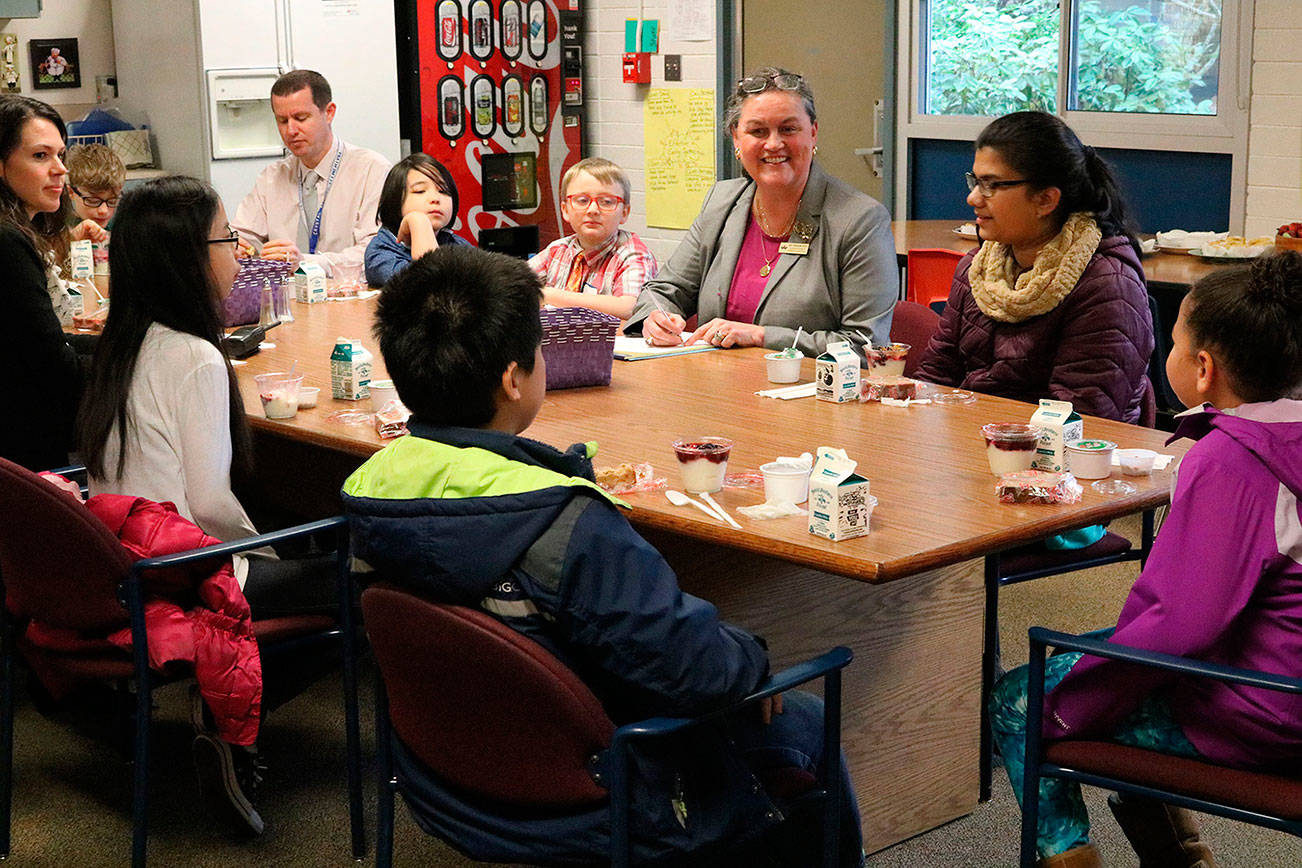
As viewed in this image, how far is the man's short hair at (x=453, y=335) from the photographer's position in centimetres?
189

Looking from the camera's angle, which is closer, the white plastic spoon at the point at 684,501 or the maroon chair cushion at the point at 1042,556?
the white plastic spoon at the point at 684,501

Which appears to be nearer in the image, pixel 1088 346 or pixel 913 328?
pixel 1088 346

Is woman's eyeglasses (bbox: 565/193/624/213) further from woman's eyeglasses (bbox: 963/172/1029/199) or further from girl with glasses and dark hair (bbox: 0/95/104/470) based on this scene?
girl with glasses and dark hair (bbox: 0/95/104/470)

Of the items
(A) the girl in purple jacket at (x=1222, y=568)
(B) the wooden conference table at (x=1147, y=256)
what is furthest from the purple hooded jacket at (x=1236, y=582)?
(B) the wooden conference table at (x=1147, y=256)

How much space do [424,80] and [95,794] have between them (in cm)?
487

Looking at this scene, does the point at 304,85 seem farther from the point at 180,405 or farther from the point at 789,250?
the point at 180,405

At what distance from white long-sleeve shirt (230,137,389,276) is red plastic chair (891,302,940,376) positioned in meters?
2.51

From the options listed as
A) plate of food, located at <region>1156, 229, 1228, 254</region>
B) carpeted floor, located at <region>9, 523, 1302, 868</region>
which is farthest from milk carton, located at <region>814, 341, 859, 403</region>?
plate of food, located at <region>1156, 229, 1228, 254</region>

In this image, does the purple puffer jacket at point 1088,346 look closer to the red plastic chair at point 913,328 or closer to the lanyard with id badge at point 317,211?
the red plastic chair at point 913,328

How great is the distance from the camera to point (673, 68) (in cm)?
751

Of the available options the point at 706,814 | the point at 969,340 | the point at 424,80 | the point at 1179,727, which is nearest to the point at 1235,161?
the point at 969,340

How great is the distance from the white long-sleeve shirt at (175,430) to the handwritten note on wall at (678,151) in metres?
4.90

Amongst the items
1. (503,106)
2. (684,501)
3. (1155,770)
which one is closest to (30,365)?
(684,501)

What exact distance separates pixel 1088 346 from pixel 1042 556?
0.51 meters
